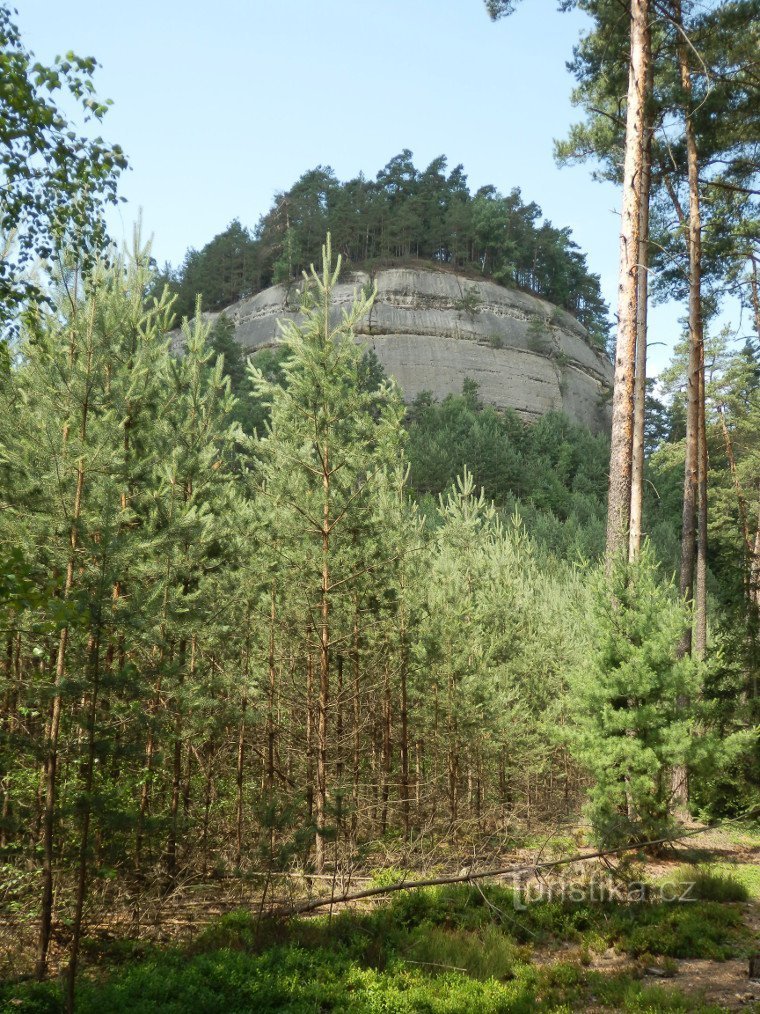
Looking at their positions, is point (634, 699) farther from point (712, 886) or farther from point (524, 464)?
point (524, 464)

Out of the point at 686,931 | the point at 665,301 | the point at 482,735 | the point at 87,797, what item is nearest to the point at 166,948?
the point at 87,797

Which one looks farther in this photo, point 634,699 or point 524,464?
point 524,464

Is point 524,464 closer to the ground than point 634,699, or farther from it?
farther from it

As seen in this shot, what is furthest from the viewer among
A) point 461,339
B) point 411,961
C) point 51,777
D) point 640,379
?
point 461,339

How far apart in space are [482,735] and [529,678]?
14.0 feet

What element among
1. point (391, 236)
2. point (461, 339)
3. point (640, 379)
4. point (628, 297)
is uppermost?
point (391, 236)

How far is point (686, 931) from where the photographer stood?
7730mm

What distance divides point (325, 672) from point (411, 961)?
3.51 m

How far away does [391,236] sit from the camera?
7669cm

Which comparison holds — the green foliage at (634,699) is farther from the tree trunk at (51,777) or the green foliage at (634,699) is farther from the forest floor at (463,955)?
the tree trunk at (51,777)

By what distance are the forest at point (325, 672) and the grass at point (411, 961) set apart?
0.05 meters

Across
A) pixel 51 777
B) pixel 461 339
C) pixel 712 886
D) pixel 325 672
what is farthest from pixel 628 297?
pixel 461 339

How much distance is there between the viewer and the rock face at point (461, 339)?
7156cm

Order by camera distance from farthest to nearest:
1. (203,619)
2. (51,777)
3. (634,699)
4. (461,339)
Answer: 1. (461,339)
2. (634,699)
3. (203,619)
4. (51,777)
